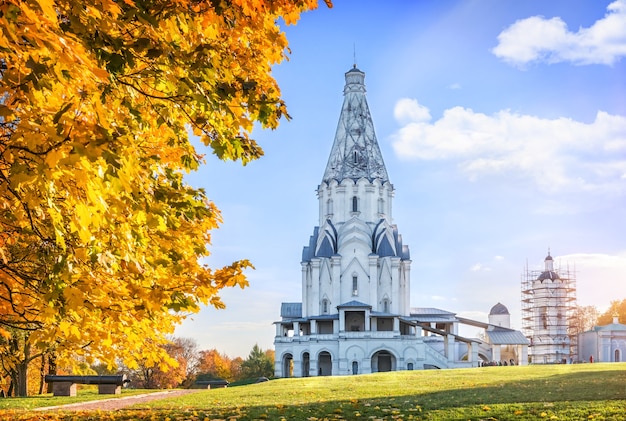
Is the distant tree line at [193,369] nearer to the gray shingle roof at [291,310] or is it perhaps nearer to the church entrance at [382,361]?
the gray shingle roof at [291,310]

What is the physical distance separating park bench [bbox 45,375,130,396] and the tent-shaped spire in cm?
4935

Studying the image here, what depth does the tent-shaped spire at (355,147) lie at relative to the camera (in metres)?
72.9

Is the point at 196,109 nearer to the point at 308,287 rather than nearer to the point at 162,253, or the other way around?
the point at 162,253

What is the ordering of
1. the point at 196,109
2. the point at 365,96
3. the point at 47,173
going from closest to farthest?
1. the point at 47,173
2. the point at 196,109
3. the point at 365,96

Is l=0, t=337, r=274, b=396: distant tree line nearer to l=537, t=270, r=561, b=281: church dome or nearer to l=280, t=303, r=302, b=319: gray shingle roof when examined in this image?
l=280, t=303, r=302, b=319: gray shingle roof

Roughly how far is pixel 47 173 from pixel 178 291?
250 centimetres

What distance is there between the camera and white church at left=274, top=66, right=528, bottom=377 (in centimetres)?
6284

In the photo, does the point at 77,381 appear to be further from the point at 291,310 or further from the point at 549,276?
the point at 549,276

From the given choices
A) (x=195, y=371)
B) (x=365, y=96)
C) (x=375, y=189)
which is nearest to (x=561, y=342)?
(x=375, y=189)

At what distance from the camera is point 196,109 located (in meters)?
6.47

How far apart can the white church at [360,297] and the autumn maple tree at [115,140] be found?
55562mm

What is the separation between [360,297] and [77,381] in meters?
45.9

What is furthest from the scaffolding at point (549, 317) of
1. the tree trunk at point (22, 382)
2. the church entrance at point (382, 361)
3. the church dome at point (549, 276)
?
the tree trunk at point (22, 382)

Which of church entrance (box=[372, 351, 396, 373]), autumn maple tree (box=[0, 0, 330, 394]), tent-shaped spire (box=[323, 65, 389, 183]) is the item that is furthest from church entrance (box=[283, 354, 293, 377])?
autumn maple tree (box=[0, 0, 330, 394])
